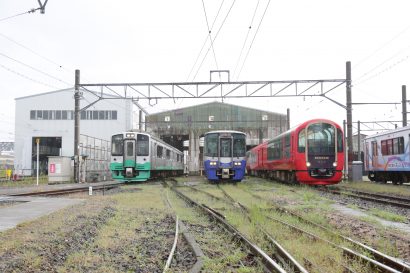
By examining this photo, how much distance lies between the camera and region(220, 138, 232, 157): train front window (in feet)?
82.3

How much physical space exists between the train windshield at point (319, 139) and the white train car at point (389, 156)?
415cm

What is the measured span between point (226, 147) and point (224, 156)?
56cm

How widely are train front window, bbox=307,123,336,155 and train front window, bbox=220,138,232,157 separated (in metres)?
5.69

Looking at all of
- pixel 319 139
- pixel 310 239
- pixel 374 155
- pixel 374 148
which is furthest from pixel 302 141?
pixel 310 239

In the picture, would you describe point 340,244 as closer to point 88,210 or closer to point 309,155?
point 88,210

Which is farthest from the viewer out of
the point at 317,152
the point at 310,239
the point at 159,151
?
the point at 159,151

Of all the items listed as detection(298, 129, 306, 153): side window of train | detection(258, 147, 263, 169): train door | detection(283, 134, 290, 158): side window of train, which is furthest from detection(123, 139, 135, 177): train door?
detection(258, 147, 263, 169): train door

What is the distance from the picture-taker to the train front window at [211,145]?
25141 millimetres

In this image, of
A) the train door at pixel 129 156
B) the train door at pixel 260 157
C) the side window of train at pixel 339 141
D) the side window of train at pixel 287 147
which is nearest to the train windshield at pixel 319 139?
the side window of train at pixel 339 141

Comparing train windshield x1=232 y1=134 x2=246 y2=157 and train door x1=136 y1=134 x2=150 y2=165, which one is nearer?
train windshield x1=232 y1=134 x2=246 y2=157

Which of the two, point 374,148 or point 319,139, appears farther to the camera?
point 374,148

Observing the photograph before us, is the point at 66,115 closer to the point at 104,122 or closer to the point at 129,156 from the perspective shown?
the point at 104,122

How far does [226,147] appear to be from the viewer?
25.2 meters

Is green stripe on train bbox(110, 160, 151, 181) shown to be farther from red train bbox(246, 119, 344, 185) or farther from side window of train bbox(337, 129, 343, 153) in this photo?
side window of train bbox(337, 129, 343, 153)
